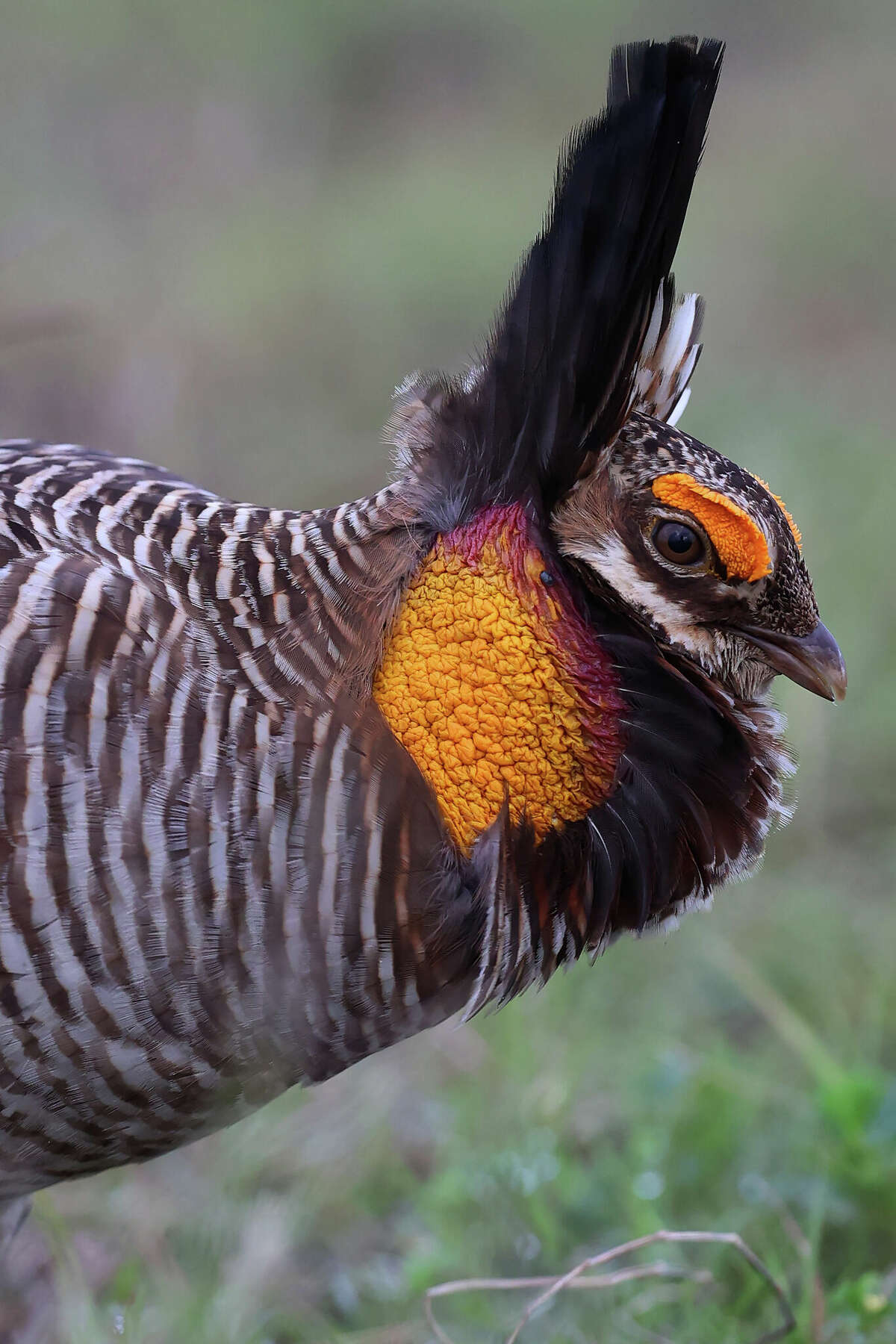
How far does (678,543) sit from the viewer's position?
1.75 meters

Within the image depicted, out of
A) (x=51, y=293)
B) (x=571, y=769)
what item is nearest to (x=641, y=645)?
(x=571, y=769)

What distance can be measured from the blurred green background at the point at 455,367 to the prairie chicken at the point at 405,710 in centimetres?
29

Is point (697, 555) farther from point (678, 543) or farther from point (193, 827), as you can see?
point (193, 827)

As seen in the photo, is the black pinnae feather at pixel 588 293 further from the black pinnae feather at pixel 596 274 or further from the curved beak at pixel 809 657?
the curved beak at pixel 809 657

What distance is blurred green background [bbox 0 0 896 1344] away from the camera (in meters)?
2.48

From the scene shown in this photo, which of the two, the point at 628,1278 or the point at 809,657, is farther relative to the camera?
the point at 628,1278

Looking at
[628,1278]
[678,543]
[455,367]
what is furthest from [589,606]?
[628,1278]

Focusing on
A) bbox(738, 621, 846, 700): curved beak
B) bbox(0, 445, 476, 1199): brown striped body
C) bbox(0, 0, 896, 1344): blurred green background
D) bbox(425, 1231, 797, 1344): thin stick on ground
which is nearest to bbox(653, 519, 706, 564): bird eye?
bbox(738, 621, 846, 700): curved beak

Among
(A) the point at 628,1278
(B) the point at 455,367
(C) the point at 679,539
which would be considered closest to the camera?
(C) the point at 679,539

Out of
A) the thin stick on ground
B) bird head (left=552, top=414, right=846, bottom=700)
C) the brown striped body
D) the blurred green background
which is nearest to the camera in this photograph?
the brown striped body

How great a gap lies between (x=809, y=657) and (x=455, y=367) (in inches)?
25.4

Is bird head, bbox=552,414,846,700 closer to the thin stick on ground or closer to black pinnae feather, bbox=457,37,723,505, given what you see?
black pinnae feather, bbox=457,37,723,505

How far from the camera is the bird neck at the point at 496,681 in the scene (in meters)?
1.80

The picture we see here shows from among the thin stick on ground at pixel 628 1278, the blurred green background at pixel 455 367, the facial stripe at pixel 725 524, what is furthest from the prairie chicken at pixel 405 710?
the thin stick on ground at pixel 628 1278
